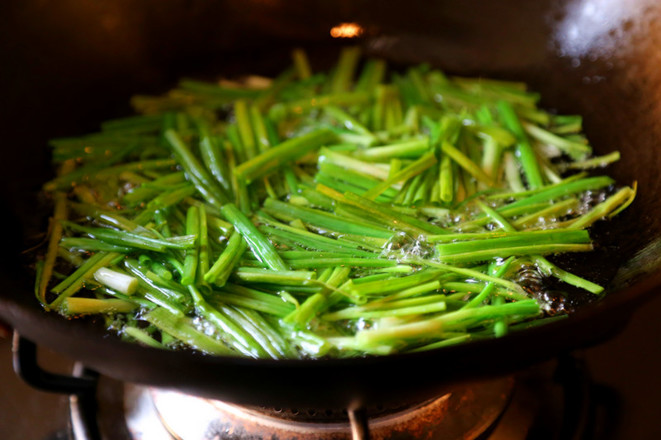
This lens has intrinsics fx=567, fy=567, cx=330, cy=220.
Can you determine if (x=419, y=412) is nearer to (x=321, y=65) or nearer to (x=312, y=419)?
(x=312, y=419)

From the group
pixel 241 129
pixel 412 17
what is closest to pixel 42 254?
pixel 241 129

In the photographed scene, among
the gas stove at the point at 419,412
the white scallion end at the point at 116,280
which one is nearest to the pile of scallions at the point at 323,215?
the white scallion end at the point at 116,280

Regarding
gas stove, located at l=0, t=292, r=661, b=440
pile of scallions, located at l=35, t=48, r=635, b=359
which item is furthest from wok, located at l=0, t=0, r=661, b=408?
gas stove, located at l=0, t=292, r=661, b=440

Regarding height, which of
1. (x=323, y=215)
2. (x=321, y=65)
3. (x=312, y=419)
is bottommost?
(x=312, y=419)

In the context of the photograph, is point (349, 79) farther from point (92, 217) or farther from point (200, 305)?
point (200, 305)

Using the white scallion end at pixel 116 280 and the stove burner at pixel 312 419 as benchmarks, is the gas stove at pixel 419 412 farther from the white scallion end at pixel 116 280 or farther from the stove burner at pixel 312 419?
the white scallion end at pixel 116 280

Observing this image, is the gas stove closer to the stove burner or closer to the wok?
the stove burner

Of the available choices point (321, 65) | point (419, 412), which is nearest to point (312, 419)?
point (419, 412)
